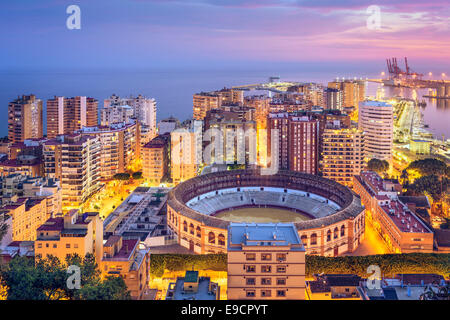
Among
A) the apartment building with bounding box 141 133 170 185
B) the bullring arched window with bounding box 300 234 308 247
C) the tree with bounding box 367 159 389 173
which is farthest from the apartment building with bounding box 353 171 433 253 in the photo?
the apartment building with bounding box 141 133 170 185

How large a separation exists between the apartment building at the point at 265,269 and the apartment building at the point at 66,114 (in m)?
16.1

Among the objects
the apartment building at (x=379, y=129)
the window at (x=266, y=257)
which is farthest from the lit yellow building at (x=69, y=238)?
the apartment building at (x=379, y=129)

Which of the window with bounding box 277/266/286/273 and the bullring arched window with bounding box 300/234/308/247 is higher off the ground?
the window with bounding box 277/266/286/273

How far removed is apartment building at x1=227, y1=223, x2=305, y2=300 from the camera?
191 inches

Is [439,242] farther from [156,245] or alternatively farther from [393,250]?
[156,245]

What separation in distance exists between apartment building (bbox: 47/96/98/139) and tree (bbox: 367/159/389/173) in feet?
40.2

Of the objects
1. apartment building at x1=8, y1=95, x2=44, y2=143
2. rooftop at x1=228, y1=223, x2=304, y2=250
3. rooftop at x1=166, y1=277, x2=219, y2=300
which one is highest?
apartment building at x1=8, y1=95, x2=44, y2=143

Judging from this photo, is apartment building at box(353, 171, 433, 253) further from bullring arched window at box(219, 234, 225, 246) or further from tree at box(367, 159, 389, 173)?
bullring arched window at box(219, 234, 225, 246)

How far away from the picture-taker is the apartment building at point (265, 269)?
4844 millimetres

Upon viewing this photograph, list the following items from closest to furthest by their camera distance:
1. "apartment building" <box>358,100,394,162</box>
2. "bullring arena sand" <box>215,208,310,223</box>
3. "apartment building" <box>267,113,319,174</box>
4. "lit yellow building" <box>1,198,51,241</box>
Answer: "lit yellow building" <box>1,198,51,241</box> → "bullring arena sand" <box>215,208,310,223</box> → "apartment building" <box>267,113,319,174</box> → "apartment building" <box>358,100,394,162</box>

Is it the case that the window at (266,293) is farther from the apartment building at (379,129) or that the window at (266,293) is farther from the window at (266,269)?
the apartment building at (379,129)

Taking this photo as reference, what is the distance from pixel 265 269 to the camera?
497cm

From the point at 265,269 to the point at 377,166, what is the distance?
37.0 feet

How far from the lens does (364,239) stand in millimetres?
10164
